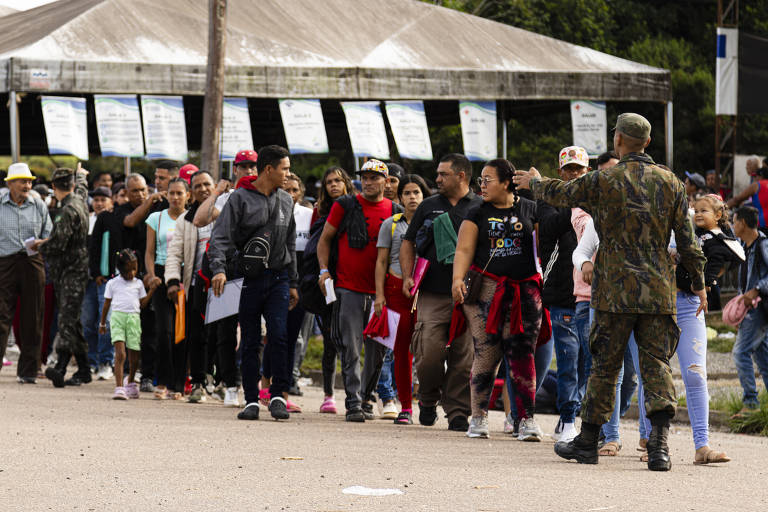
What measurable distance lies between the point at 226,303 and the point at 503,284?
2.52 metres

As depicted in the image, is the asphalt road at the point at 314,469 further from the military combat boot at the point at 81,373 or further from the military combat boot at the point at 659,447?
the military combat boot at the point at 81,373

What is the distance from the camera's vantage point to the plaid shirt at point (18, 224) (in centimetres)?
1376

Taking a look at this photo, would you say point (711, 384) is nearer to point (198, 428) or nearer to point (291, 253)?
point (291, 253)

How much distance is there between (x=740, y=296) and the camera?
11.8 metres

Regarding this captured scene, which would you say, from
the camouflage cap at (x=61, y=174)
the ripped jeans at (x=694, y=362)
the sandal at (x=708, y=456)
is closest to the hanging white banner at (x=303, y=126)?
the camouflage cap at (x=61, y=174)

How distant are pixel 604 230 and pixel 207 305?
14.4 ft

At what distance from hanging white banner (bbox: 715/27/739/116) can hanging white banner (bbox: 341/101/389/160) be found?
29.3 ft

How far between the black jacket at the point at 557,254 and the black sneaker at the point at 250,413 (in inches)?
100

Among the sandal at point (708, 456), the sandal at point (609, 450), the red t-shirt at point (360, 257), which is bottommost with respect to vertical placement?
the sandal at point (609, 450)

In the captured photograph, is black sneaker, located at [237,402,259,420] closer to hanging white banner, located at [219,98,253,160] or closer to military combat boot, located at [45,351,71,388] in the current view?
military combat boot, located at [45,351,71,388]

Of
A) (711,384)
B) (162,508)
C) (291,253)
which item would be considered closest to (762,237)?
(711,384)

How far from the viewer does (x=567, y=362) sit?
9383 mm

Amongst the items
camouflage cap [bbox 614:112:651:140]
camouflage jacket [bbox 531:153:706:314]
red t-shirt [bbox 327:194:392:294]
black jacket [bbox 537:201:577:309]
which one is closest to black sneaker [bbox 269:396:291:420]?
red t-shirt [bbox 327:194:392:294]

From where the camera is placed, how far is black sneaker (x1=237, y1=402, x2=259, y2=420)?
10.5 metres
